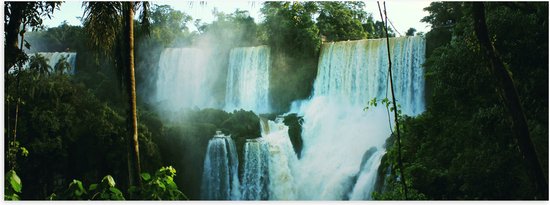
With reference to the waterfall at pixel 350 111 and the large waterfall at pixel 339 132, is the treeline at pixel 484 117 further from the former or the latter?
the waterfall at pixel 350 111

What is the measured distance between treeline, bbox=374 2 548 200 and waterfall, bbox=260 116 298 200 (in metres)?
5.84

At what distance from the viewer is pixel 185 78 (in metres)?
18.2

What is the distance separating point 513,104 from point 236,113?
10.6m

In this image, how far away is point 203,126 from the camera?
42.9 feet

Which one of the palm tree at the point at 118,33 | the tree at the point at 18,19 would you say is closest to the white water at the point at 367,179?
the palm tree at the point at 118,33

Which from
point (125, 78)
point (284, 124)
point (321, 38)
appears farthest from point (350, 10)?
point (125, 78)

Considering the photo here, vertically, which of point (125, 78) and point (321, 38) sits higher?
point (321, 38)

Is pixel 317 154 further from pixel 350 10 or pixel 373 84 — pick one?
pixel 350 10

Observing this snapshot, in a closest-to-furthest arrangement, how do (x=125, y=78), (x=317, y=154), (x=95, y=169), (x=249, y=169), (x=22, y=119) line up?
(x=125, y=78)
(x=22, y=119)
(x=95, y=169)
(x=249, y=169)
(x=317, y=154)

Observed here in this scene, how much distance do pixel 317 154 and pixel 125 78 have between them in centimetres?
988

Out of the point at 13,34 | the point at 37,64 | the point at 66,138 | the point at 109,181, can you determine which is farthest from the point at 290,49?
the point at 109,181

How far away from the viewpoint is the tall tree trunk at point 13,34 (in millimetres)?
4379

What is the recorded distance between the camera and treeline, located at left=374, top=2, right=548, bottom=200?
555 cm

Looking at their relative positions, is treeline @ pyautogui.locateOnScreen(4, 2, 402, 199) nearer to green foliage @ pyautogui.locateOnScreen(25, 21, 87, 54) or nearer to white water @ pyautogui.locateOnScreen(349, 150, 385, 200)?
green foliage @ pyautogui.locateOnScreen(25, 21, 87, 54)
